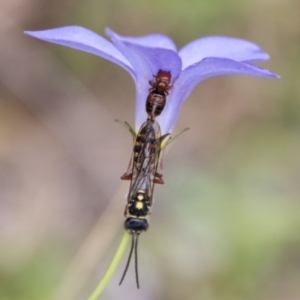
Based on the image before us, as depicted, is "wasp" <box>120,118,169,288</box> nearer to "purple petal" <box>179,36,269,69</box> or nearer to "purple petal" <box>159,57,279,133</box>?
"purple petal" <box>159,57,279,133</box>

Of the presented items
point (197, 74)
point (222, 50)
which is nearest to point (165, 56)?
point (197, 74)

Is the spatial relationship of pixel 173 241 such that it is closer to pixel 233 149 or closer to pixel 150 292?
pixel 150 292

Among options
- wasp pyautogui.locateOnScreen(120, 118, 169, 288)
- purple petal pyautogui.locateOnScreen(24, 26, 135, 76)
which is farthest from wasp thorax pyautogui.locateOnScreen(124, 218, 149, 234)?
purple petal pyautogui.locateOnScreen(24, 26, 135, 76)

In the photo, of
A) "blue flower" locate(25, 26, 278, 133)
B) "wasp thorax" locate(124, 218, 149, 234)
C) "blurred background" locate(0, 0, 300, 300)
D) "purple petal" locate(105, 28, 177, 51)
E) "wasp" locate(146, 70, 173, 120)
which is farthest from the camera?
"blurred background" locate(0, 0, 300, 300)

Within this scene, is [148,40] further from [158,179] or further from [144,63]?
[158,179]

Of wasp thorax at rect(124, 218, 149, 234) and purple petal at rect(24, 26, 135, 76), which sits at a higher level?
purple petal at rect(24, 26, 135, 76)

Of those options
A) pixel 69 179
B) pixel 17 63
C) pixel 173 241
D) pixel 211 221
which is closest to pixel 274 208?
pixel 211 221
